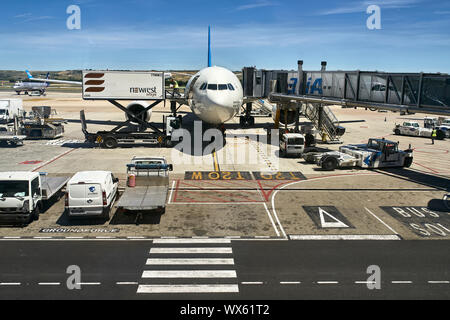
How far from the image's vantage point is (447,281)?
45.3ft

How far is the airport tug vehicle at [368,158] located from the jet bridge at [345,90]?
11.7 ft

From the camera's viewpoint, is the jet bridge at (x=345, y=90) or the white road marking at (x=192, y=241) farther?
the jet bridge at (x=345, y=90)

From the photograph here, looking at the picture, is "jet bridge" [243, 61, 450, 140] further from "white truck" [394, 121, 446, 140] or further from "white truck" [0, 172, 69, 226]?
"white truck" [0, 172, 69, 226]

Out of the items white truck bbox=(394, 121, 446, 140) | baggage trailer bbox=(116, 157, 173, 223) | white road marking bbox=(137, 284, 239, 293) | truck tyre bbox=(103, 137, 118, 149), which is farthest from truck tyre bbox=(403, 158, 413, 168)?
truck tyre bbox=(103, 137, 118, 149)

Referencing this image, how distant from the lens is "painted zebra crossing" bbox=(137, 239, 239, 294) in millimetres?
13242

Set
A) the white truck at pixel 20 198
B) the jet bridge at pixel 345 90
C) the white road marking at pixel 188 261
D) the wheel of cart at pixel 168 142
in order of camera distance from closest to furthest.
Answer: the white road marking at pixel 188 261 → the white truck at pixel 20 198 → the jet bridge at pixel 345 90 → the wheel of cart at pixel 168 142

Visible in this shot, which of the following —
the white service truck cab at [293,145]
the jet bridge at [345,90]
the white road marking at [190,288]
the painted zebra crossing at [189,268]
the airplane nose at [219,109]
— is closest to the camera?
the white road marking at [190,288]

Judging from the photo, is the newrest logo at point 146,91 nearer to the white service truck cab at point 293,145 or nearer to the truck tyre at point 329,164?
the white service truck cab at point 293,145

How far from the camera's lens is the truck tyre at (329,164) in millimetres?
30266

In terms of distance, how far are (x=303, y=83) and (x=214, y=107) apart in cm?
1382

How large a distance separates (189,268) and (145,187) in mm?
8005

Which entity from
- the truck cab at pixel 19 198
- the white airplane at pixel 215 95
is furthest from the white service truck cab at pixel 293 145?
the truck cab at pixel 19 198
